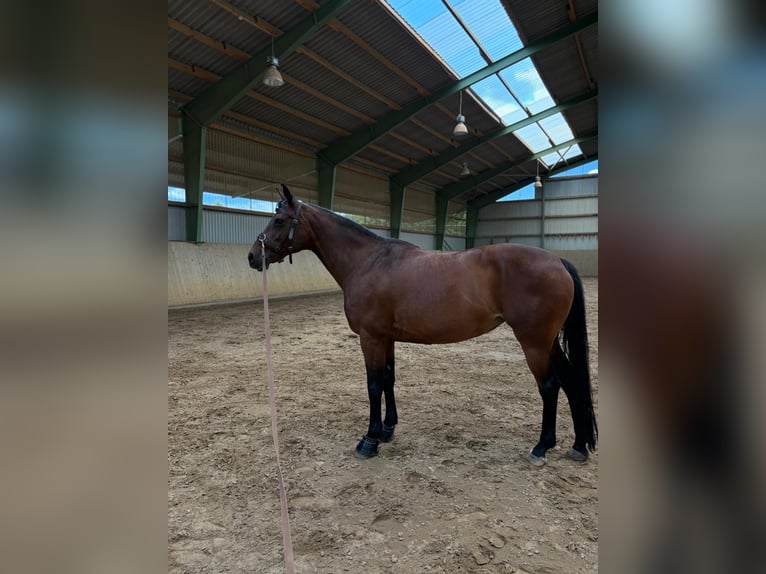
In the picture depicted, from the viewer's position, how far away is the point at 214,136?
10570 mm

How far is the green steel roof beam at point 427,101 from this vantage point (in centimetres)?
989

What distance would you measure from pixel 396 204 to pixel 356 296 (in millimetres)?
15980

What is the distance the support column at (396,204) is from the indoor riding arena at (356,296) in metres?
0.09

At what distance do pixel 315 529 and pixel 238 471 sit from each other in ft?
2.37

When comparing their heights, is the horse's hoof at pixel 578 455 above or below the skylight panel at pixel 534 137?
below

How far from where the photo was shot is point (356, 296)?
2.60 meters


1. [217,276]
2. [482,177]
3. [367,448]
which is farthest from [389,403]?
[482,177]

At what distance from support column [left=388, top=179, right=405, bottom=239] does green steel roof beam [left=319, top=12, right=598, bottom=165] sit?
4.71 m

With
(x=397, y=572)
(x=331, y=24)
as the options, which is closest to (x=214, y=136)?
(x=331, y=24)

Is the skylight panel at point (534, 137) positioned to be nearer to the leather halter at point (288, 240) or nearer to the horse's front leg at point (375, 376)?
the leather halter at point (288, 240)

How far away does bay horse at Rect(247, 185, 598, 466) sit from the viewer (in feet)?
7.70

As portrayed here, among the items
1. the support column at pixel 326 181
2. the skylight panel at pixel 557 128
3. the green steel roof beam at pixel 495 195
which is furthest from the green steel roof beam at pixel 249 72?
the green steel roof beam at pixel 495 195
